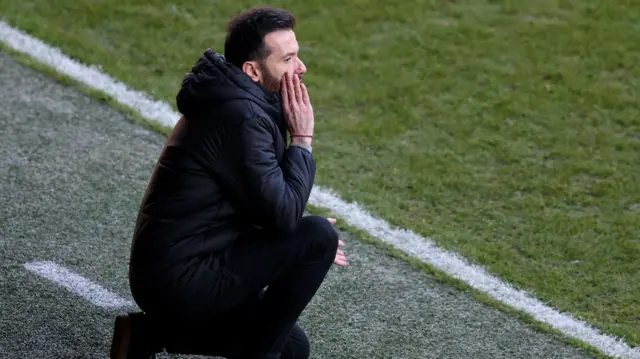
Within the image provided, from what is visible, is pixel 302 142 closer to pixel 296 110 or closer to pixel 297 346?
pixel 296 110

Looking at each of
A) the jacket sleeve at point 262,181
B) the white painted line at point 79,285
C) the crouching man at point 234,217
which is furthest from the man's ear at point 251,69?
the white painted line at point 79,285

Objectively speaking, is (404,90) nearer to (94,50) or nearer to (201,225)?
(94,50)

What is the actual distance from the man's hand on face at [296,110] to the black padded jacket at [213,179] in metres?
0.09

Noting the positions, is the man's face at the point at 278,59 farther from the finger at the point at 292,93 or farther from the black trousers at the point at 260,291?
the black trousers at the point at 260,291

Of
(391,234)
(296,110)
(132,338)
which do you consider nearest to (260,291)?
(132,338)

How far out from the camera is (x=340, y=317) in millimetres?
4180

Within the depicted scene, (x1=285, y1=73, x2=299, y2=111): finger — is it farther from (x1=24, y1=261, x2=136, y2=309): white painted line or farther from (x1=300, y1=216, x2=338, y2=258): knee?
(x1=24, y1=261, x2=136, y2=309): white painted line

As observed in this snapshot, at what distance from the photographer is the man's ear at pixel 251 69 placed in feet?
11.2

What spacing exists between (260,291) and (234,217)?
0.31m

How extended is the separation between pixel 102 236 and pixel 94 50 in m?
2.16

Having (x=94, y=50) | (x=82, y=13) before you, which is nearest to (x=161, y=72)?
(x=94, y=50)

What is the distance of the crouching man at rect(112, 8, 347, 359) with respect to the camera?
333 centimetres

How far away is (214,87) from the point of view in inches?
131

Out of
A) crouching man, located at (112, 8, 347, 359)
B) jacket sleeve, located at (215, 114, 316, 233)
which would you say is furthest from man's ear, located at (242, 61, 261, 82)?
jacket sleeve, located at (215, 114, 316, 233)
